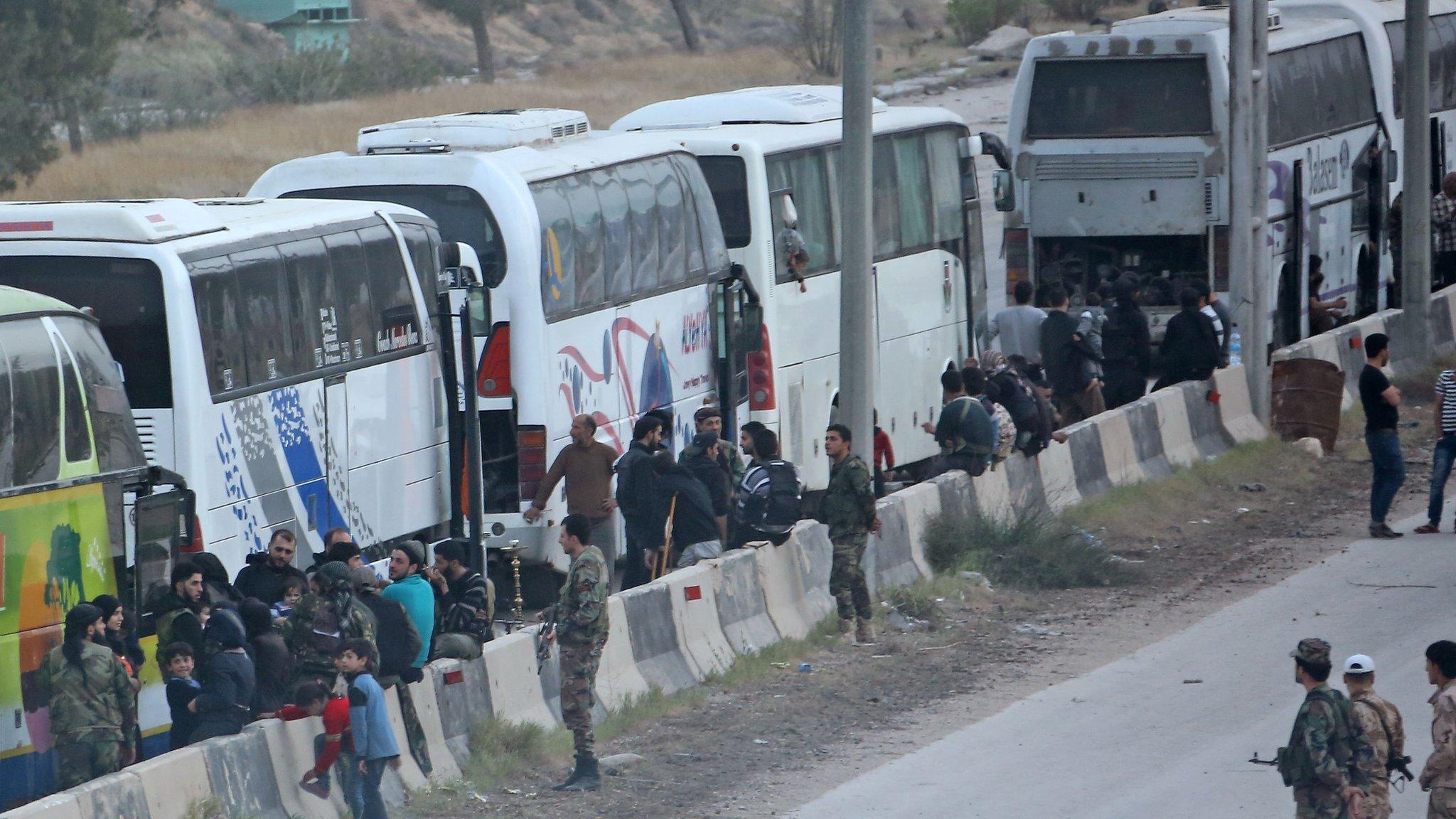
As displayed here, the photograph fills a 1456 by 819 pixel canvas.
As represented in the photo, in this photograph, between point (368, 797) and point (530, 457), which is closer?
point (368, 797)

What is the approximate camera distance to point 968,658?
43.5ft

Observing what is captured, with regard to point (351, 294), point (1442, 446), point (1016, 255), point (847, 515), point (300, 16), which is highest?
point (351, 294)

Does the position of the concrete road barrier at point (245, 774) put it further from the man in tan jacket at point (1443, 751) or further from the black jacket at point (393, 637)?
the man in tan jacket at point (1443, 751)

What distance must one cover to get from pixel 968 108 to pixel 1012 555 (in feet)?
128

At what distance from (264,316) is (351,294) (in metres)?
1.11

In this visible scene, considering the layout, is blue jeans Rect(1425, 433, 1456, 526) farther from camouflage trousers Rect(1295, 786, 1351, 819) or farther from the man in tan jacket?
camouflage trousers Rect(1295, 786, 1351, 819)

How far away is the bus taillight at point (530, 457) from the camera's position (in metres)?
14.5

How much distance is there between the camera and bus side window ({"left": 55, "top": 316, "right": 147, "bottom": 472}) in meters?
9.97

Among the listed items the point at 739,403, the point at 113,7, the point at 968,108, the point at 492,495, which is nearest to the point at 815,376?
the point at 739,403

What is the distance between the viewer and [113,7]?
40.7m

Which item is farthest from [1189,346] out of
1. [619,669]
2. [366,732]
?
[366,732]

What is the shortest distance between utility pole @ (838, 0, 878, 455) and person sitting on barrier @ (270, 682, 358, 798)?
562 centimetres

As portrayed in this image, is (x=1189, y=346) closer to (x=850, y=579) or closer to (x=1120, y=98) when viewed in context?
(x=1120, y=98)

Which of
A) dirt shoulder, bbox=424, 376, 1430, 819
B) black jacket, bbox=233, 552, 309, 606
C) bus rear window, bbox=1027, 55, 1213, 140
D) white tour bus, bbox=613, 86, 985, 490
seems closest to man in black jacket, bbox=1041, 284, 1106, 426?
dirt shoulder, bbox=424, 376, 1430, 819
